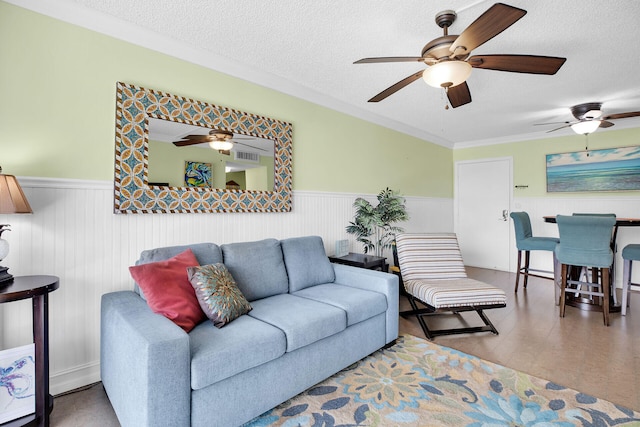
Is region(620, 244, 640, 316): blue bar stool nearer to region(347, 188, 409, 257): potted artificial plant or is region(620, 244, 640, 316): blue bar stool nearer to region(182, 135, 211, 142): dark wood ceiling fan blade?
region(347, 188, 409, 257): potted artificial plant

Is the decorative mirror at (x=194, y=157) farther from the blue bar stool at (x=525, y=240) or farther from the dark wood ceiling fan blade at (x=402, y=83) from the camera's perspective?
the blue bar stool at (x=525, y=240)

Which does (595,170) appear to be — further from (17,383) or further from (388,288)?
(17,383)

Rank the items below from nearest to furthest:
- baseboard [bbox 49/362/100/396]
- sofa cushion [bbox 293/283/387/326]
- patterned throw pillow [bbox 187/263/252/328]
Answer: patterned throw pillow [bbox 187/263/252/328], baseboard [bbox 49/362/100/396], sofa cushion [bbox 293/283/387/326]

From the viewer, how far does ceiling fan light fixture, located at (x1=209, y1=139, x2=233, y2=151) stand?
272cm

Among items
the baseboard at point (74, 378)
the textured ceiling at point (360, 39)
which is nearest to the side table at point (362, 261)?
the textured ceiling at point (360, 39)

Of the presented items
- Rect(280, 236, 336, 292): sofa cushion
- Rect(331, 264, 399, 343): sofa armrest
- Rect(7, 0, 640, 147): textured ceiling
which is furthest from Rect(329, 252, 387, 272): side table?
Rect(7, 0, 640, 147): textured ceiling

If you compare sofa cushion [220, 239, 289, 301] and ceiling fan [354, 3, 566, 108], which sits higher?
ceiling fan [354, 3, 566, 108]

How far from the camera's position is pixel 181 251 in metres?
2.24

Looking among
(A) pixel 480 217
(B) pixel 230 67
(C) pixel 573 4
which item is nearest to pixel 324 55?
(B) pixel 230 67

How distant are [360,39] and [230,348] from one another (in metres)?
2.28

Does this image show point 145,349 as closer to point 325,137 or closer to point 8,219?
point 8,219

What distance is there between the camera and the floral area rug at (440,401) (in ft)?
5.81

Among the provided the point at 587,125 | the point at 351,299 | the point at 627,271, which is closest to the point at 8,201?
the point at 351,299

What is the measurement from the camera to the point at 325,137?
146 inches
